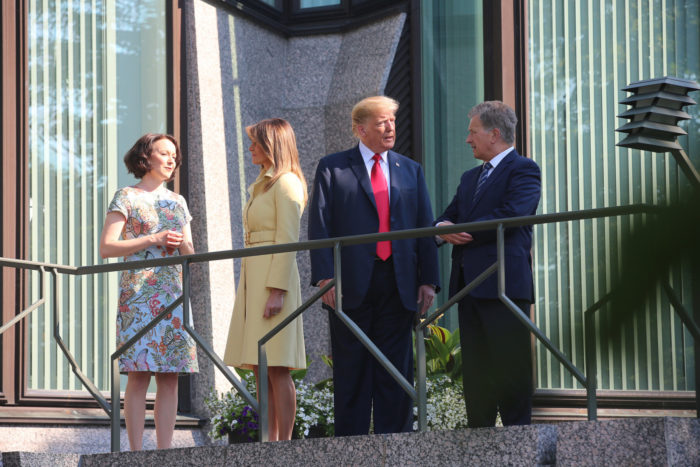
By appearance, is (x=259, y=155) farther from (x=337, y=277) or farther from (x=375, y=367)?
(x=375, y=367)

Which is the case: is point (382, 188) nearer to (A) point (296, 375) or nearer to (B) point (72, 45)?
(A) point (296, 375)

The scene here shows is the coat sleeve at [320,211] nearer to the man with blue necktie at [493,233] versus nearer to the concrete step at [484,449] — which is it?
the man with blue necktie at [493,233]

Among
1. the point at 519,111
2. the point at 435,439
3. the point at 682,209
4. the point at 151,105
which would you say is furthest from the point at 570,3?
the point at 682,209

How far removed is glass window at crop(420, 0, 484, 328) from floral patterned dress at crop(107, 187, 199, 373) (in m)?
2.70

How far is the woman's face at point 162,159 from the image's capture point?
5.11 meters

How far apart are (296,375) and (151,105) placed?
2.05 metres

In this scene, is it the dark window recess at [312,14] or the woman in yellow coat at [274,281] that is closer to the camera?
the woman in yellow coat at [274,281]

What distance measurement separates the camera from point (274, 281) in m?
4.83

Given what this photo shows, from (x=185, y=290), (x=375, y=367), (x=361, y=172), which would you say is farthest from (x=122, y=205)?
(x=375, y=367)

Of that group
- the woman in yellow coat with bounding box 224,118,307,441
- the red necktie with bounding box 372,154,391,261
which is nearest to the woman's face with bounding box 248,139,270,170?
the woman in yellow coat with bounding box 224,118,307,441

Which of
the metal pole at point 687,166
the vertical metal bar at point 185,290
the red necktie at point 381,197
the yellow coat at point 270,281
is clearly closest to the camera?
the metal pole at point 687,166

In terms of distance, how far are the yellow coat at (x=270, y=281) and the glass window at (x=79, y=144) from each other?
6.88 ft

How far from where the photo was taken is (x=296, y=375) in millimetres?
6977

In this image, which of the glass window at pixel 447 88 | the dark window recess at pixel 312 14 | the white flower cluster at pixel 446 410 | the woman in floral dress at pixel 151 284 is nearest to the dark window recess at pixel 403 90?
the glass window at pixel 447 88
